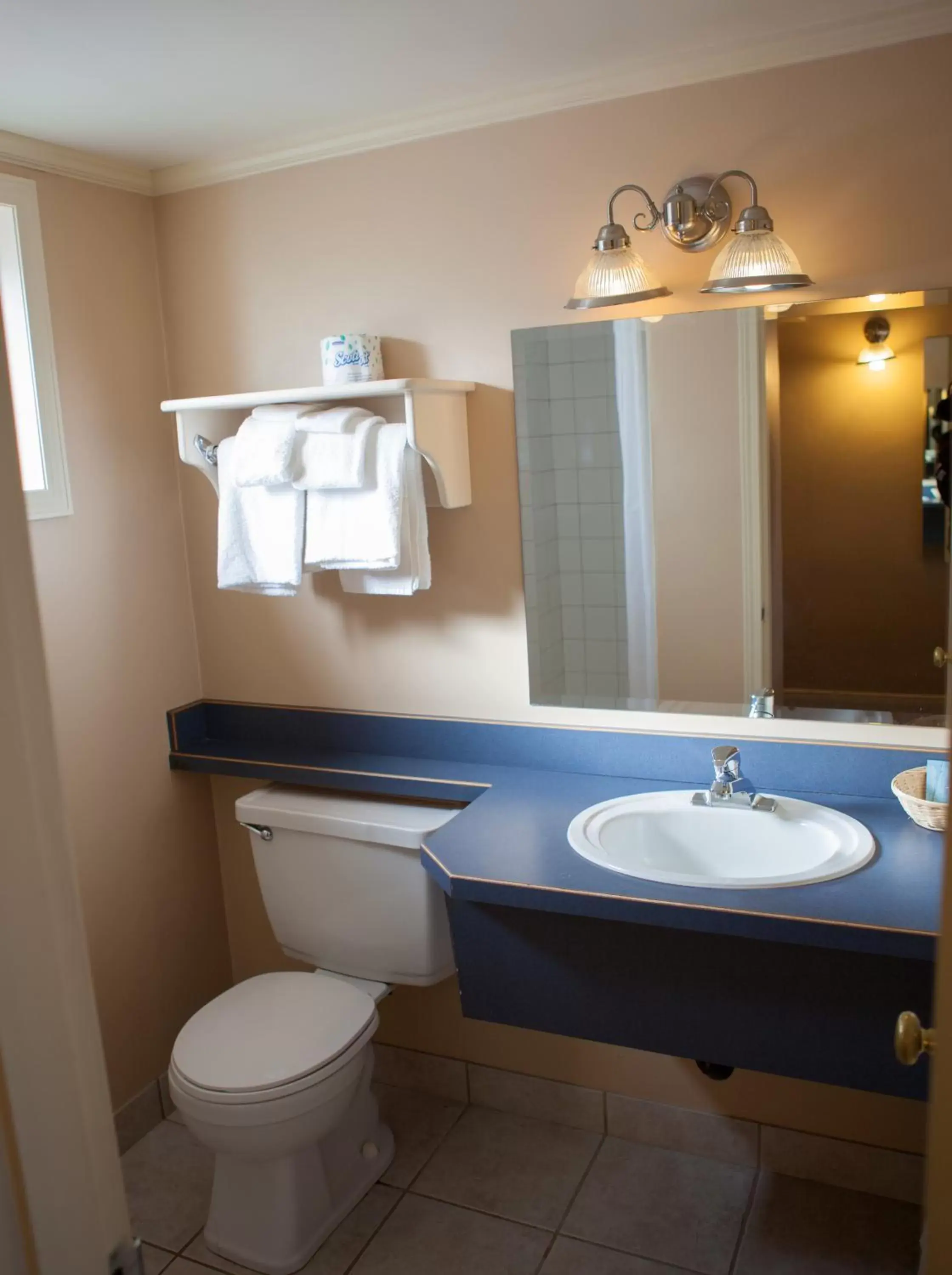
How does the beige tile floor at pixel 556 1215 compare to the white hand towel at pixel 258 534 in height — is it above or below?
below

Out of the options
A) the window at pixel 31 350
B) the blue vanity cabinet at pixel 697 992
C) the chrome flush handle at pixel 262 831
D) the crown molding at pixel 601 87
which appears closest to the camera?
the blue vanity cabinet at pixel 697 992

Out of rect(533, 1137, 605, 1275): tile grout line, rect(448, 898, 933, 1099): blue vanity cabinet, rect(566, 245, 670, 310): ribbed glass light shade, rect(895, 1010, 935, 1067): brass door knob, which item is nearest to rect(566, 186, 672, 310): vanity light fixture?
rect(566, 245, 670, 310): ribbed glass light shade

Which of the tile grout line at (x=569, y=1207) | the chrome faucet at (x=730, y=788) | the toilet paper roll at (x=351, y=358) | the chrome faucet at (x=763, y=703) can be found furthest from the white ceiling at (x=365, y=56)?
the tile grout line at (x=569, y=1207)

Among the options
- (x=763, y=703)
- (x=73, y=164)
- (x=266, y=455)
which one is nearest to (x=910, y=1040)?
(x=763, y=703)

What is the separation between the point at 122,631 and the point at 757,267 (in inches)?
62.3

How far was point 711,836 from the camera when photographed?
6.86 feet

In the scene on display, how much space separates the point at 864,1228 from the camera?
84.4 inches

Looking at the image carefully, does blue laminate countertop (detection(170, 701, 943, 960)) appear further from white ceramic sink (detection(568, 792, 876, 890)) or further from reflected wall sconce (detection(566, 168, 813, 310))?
reflected wall sconce (detection(566, 168, 813, 310))

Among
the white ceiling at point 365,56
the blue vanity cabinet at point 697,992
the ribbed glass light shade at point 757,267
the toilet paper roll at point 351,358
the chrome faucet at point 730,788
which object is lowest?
the blue vanity cabinet at point 697,992

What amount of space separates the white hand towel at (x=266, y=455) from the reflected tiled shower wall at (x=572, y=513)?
0.47m

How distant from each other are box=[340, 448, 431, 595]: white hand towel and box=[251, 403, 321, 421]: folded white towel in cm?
27

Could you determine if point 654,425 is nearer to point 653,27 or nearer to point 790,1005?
point 653,27

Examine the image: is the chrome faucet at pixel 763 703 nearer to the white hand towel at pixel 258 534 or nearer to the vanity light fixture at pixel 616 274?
the vanity light fixture at pixel 616 274

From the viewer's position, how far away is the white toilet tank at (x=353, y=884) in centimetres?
232
